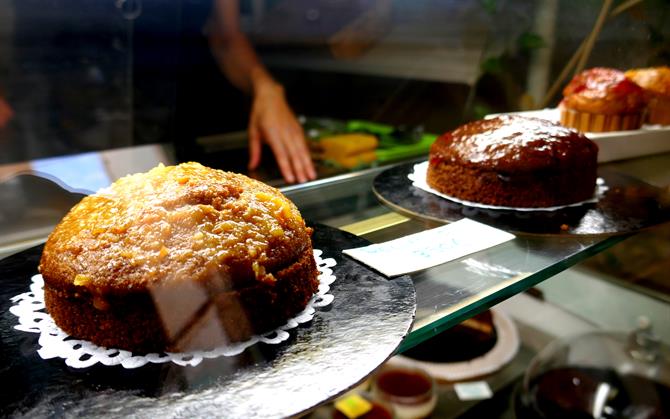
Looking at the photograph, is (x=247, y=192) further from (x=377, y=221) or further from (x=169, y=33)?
(x=169, y=33)

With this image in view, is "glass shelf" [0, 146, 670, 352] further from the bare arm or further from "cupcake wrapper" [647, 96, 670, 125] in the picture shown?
"cupcake wrapper" [647, 96, 670, 125]

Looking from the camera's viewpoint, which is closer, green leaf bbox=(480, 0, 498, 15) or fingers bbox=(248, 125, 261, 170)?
green leaf bbox=(480, 0, 498, 15)

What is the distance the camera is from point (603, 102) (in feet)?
7.65

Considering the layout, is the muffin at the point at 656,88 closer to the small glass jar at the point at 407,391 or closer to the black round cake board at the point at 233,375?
the small glass jar at the point at 407,391

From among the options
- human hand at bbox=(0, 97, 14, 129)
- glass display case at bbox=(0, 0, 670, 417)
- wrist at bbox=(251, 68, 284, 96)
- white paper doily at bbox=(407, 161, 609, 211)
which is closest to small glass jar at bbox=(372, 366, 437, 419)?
glass display case at bbox=(0, 0, 670, 417)

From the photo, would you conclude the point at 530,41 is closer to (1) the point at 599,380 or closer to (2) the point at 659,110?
(2) the point at 659,110

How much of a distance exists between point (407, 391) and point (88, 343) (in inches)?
57.4

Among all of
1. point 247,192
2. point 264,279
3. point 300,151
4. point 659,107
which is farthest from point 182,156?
point 659,107

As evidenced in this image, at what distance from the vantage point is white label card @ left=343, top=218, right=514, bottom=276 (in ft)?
4.59

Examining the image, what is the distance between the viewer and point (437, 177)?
2.08 metres

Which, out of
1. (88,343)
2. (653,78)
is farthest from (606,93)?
(88,343)

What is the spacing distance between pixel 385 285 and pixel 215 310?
1.31ft

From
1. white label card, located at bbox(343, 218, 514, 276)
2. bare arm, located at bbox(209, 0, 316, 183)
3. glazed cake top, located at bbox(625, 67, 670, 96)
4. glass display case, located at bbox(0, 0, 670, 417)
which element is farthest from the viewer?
bare arm, located at bbox(209, 0, 316, 183)

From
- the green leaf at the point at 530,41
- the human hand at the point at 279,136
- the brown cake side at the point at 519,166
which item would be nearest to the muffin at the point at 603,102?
the green leaf at the point at 530,41
